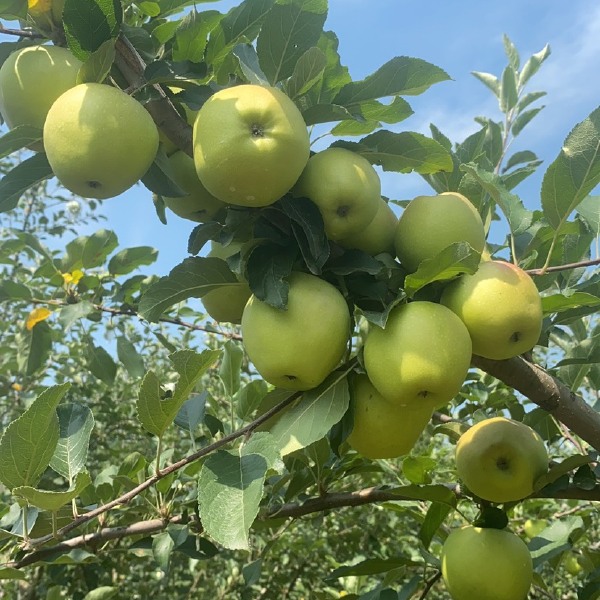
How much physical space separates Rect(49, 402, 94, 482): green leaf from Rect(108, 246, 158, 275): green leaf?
3.54 ft

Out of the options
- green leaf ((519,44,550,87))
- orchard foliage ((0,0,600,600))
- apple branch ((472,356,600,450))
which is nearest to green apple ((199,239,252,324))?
orchard foliage ((0,0,600,600))

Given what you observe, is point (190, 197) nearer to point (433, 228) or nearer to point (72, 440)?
point (433, 228)

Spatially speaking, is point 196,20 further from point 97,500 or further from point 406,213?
point 97,500

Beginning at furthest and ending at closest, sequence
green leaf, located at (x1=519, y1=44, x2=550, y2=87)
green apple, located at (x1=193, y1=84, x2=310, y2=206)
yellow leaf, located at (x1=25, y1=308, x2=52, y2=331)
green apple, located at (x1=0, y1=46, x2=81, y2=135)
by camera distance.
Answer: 1. green leaf, located at (x1=519, y1=44, x2=550, y2=87)
2. yellow leaf, located at (x1=25, y1=308, x2=52, y2=331)
3. green apple, located at (x1=0, y1=46, x2=81, y2=135)
4. green apple, located at (x1=193, y1=84, x2=310, y2=206)

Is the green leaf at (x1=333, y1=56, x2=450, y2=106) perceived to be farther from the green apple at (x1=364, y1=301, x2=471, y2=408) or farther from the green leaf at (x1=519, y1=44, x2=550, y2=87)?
Result: the green leaf at (x1=519, y1=44, x2=550, y2=87)

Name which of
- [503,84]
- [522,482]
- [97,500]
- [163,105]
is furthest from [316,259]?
[503,84]

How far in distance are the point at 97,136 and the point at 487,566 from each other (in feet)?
4.30

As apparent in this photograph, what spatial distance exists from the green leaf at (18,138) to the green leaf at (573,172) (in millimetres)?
971

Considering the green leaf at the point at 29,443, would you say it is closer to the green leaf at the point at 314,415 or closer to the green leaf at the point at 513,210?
the green leaf at the point at 314,415

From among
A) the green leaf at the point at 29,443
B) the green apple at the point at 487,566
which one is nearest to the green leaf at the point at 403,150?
the green leaf at the point at 29,443

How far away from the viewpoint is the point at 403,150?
1273 mm

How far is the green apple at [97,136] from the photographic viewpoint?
1.03m

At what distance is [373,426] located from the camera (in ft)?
3.72

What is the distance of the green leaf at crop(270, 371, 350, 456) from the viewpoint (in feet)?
3.38
